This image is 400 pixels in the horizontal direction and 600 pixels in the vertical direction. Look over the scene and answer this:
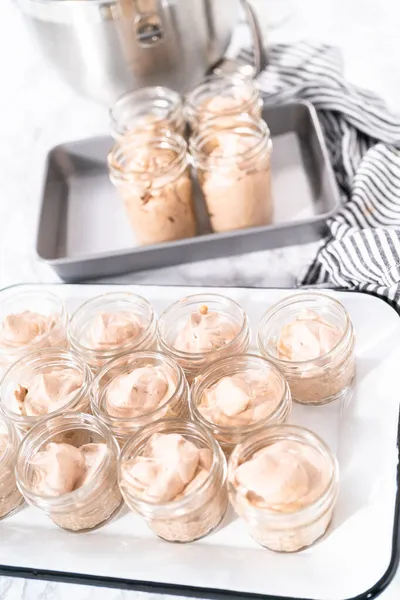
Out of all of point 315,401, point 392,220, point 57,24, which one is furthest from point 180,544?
point 57,24

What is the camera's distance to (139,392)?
859 mm

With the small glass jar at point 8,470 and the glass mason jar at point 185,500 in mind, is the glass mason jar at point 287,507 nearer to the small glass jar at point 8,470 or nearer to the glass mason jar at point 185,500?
the glass mason jar at point 185,500

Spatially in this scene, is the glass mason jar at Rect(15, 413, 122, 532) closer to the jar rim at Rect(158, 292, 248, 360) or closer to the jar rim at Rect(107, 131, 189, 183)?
the jar rim at Rect(158, 292, 248, 360)

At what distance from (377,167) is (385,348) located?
350 mm

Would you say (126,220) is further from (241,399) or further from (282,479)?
(282,479)

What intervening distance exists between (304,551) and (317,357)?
21 centimetres

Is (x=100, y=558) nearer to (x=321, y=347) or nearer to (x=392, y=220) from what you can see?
(x=321, y=347)

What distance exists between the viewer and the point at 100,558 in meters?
0.79

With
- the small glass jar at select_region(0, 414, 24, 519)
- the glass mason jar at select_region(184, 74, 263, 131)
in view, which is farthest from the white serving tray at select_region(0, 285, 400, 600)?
the glass mason jar at select_region(184, 74, 263, 131)

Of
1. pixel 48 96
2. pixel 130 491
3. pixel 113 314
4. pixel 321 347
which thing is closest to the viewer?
pixel 130 491

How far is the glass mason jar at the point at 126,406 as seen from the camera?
2.73 ft

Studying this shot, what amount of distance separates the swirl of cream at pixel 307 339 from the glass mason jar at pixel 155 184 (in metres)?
0.29

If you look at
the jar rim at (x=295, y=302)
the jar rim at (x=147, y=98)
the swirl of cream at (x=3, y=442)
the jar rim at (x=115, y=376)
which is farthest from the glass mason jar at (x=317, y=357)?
the jar rim at (x=147, y=98)

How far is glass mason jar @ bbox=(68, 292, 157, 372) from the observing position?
943mm
